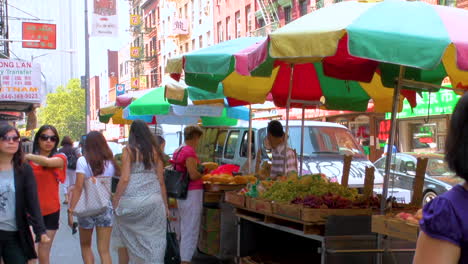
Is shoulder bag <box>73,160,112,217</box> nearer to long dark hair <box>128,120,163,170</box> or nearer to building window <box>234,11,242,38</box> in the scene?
long dark hair <box>128,120,163,170</box>

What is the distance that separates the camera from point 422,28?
487 centimetres

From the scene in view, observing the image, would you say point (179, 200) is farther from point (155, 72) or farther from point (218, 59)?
point (155, 72)

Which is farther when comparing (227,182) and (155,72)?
(155,72)

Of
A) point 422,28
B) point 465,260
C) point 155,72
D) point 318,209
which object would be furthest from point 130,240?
point 155,72

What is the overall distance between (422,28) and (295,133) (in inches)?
284

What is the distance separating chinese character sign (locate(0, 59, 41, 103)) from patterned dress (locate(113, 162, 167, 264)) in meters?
13.5

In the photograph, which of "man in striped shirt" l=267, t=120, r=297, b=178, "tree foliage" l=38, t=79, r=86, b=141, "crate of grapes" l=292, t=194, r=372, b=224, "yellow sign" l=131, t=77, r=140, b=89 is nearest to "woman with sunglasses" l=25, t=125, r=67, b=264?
"crate of grapes" l=292, t=194, r=372, b=224

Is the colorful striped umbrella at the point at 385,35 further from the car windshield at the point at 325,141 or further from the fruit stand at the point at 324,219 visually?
the car windshield at the point at 325,141

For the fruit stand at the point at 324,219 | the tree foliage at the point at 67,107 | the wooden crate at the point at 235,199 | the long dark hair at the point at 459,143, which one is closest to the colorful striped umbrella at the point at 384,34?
the fruit stand at the point at 324,219

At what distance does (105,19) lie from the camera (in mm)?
23406

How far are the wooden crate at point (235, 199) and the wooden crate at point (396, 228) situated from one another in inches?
99.5

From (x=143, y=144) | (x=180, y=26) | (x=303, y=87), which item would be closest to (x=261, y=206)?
(x=143, y=144)

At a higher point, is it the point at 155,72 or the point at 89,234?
the point at 155,72

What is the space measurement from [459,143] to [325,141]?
33.4 feet
